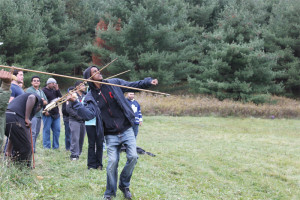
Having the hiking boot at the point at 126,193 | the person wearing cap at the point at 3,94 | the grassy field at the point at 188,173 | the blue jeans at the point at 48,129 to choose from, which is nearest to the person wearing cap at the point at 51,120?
the blue jeans at the point at 48,129

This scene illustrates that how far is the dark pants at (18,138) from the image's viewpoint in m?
5.34

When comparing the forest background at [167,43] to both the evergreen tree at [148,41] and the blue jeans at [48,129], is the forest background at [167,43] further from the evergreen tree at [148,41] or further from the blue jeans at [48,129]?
the blue jeans at [48,129]

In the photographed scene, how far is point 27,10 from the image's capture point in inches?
1025

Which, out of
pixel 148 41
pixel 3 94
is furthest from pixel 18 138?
pixel 148 41

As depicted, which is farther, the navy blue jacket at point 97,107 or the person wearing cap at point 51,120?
the person wearing cap at point 51,120

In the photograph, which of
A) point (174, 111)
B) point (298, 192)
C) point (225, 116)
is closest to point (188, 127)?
point (174, 111)

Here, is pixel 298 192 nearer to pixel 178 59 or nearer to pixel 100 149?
pixel 100 149

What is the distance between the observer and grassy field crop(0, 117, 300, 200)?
4.94 metres

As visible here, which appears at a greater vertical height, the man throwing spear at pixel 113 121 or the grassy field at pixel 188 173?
the man throwing spear at pixel 113 121

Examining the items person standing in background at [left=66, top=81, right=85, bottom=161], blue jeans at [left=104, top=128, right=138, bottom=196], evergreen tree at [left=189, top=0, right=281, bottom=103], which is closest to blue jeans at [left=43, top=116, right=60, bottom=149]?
person standing in background at [left=66, top=81, right=85, bottom=161]

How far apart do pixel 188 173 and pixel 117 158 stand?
10.2ft

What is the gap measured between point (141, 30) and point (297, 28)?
1572 cm

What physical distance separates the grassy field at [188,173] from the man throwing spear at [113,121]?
0.34 meters

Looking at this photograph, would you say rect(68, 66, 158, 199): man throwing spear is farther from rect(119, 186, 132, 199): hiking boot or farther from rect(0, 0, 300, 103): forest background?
rect(0, 0, 300, 103): forest background
